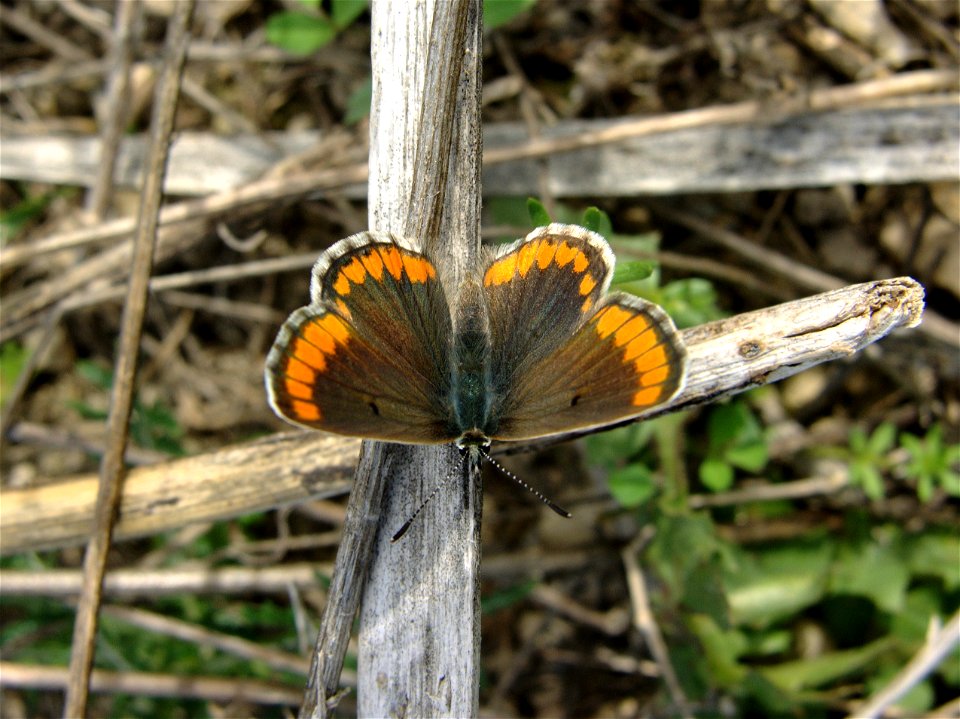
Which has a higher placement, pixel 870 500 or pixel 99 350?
pixel 99 350

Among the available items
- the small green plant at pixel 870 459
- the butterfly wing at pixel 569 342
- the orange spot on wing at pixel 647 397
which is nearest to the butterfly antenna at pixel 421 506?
the butterfly wing at pixel 569 342

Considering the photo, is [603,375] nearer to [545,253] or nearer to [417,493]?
[545,253]

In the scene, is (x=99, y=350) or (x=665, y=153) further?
(x=99, y=350)

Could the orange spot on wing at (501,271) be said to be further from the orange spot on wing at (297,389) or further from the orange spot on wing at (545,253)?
the orange spot on wing at (297,389)

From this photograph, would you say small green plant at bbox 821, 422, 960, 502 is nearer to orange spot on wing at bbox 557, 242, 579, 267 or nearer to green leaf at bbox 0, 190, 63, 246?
orange spot on wing at bbox 557, 242, 579, 267

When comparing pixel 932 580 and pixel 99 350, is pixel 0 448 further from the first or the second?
pixel 932 580

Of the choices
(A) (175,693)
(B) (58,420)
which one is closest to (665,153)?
(A) (175,693)

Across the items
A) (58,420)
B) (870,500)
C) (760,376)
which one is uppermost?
(58,420)
